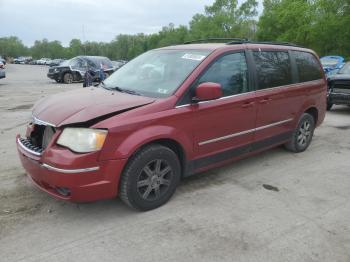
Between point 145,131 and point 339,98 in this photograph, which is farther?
point 339,98

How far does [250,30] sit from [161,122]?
74618 mm

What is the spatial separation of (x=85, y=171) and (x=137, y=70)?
1.90m

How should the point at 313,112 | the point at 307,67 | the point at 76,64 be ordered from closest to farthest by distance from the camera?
the point at 307,67, the point at 313,112, the point at 76,64

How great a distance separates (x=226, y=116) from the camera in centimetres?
470

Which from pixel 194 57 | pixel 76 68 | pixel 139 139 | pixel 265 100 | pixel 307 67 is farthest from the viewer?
pixel 76 68

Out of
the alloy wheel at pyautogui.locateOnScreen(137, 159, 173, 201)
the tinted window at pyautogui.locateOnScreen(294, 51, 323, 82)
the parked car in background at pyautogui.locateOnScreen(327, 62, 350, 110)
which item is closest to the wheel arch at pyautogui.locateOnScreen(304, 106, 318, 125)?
the tinted window at pyautogui.locateOnScreen(294, 51, 323, 82)

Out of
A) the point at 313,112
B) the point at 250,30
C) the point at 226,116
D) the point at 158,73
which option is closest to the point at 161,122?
the point at 158,73

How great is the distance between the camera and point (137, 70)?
5055mm

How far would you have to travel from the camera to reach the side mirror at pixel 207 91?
417 cm

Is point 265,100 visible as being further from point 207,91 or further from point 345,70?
point 345,70

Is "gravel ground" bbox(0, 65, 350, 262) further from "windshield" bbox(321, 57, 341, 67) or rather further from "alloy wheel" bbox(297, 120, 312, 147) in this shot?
"windshield" bbox(321, 57, 341, 67)

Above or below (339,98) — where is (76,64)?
above

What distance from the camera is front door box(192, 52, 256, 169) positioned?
448 centimetres

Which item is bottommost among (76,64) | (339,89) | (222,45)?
(76,64)
